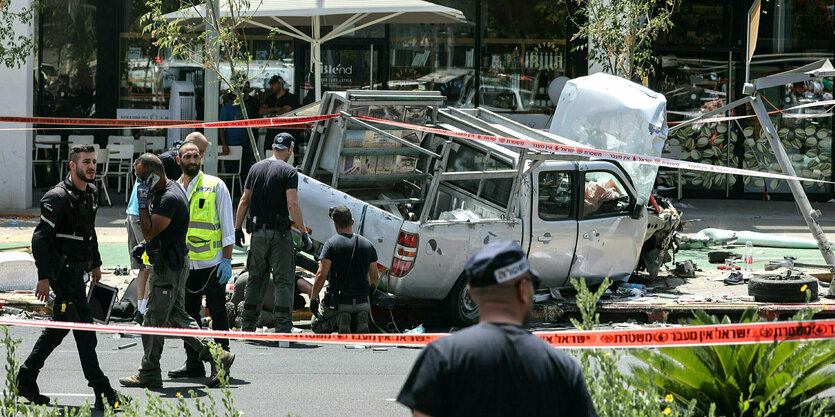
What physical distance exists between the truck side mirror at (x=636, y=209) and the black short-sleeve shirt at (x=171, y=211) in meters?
4.90

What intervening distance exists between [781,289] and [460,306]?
311 centimetres

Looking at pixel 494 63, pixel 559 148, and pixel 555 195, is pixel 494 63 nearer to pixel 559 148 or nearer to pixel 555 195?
pixel 555 195

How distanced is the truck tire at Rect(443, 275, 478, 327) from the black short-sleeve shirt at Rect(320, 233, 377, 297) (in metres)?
1.22

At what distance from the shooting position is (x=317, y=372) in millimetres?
8766

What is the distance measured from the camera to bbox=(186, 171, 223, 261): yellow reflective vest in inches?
343

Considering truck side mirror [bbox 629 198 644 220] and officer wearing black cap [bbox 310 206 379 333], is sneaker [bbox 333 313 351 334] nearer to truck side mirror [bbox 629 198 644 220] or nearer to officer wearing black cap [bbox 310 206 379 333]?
officer wearing black cap [bbox 310 206 379 333]

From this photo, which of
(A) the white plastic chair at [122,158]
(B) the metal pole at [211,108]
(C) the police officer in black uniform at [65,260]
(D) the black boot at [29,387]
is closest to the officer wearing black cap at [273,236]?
(C) the police officer in black uniform at [65,260]

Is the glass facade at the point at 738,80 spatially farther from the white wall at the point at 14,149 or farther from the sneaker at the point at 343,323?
the sneaker at the point at 343,323

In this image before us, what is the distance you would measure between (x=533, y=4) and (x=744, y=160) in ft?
16.0

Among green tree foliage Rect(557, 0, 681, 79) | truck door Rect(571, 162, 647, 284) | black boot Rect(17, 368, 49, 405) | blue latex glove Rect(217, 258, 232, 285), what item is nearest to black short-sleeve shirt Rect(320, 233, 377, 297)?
blue latex glove Rect(217, 258, 232, 285)

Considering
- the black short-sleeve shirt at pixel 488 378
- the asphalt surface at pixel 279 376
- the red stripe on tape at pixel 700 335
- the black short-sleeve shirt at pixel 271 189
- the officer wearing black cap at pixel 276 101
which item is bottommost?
the asphalt surface at pixel 279 376

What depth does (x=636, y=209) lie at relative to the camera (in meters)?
11.0

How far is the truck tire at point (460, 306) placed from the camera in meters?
10.3

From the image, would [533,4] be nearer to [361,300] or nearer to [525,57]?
[525,57]
